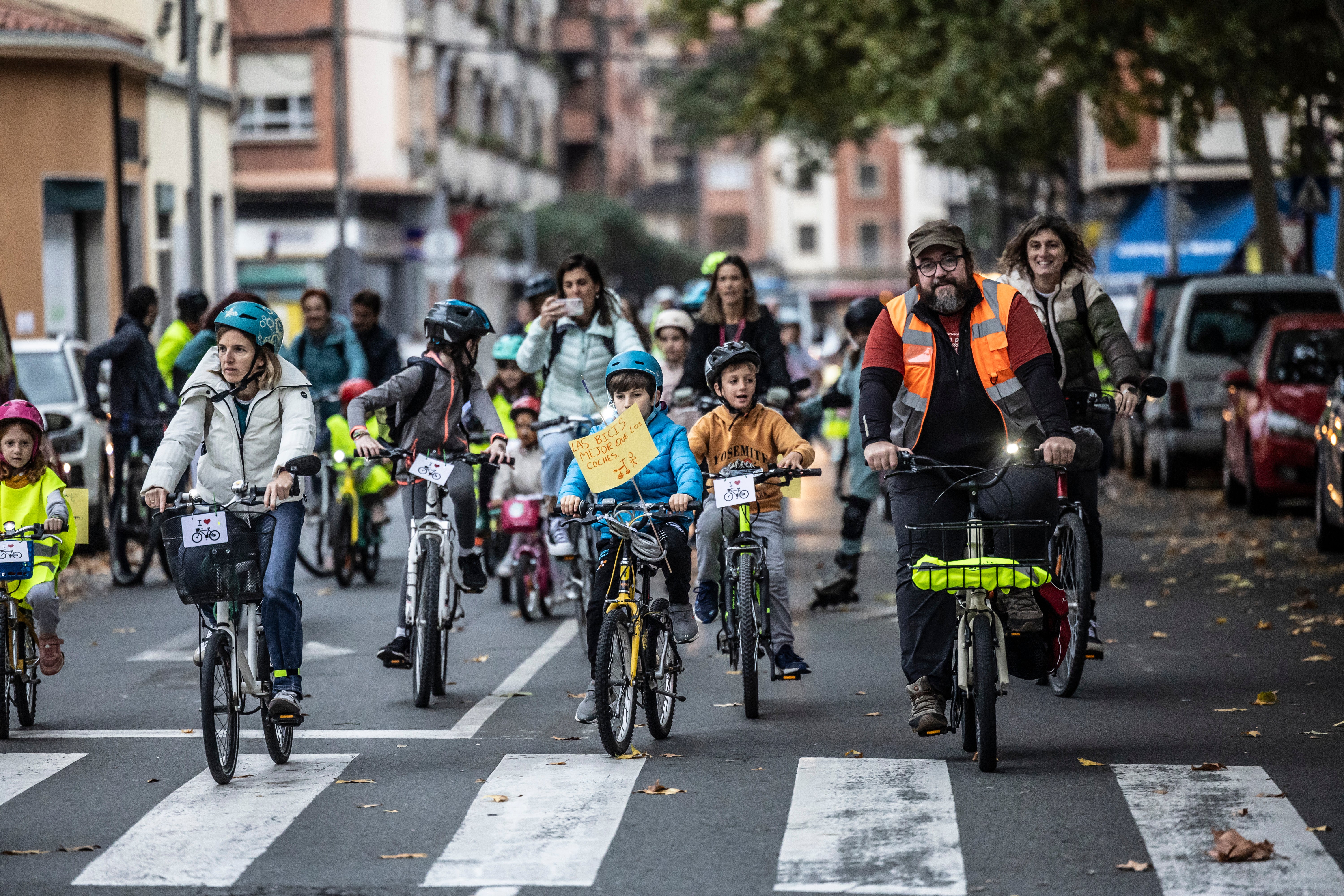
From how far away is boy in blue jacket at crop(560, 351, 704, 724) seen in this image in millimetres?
8469

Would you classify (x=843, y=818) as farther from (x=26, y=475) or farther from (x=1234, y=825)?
(x=26, y=475)

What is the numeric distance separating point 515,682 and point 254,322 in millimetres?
2762

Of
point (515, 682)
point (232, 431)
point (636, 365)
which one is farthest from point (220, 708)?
point (515, 682)

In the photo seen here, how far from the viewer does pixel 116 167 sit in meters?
28.4

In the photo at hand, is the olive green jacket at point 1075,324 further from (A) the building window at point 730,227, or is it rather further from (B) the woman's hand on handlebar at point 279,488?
(A) the building window at point 730,227

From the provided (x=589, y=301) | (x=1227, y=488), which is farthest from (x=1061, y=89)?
(x=589, y=301)

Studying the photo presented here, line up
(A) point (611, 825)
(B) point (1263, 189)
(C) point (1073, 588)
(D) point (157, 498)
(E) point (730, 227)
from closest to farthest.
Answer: (A) point (611, 825) → (D) point (157, 498) → (C) point (1073, 588) → (B) point (1263, 189) → (E) point (730, 227)

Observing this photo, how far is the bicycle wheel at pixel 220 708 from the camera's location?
762cm

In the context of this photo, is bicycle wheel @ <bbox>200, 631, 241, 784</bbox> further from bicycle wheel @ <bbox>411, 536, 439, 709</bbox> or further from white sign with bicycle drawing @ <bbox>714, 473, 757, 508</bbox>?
white sign with bicycle drawing @ <bbox>714, 473, 757, 508</bbox>

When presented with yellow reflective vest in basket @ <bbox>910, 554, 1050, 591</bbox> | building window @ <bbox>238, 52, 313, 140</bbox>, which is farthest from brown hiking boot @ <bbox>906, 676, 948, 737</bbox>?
building window @ <bbox>238, 52, 313, 140</bbox>

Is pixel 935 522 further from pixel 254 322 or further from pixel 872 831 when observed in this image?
pixel 254 322

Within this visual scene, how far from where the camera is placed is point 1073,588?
9.65 meters

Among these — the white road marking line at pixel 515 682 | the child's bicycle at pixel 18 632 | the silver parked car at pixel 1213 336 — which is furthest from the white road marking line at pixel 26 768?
the silver parked car at pixel 1213 336

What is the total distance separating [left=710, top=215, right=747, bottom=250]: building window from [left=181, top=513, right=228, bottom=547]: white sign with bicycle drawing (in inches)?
4180
